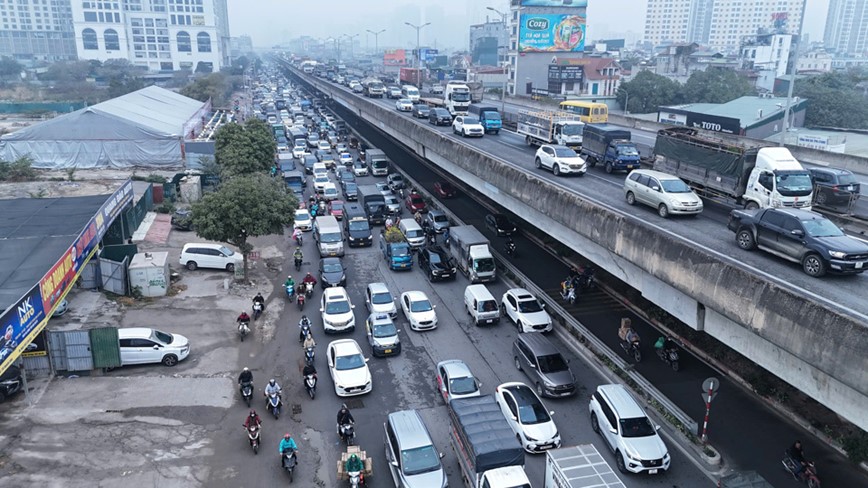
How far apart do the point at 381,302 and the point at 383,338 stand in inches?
140

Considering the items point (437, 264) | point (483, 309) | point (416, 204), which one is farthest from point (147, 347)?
point (416, 204)

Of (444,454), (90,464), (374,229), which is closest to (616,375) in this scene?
(444,454)

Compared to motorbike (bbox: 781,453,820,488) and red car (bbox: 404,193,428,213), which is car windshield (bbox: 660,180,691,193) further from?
red car (bbox: 404,193,428,213)

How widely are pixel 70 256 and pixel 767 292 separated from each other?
79.7 feet

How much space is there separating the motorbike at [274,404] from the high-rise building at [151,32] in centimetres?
19449

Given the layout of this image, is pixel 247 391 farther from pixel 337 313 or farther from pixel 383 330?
pixel 337 313

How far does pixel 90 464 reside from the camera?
17594mm

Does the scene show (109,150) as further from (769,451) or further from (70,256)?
(769,451)

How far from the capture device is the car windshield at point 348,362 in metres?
22.4

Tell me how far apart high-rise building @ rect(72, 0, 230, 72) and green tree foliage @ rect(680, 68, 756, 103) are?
497ft

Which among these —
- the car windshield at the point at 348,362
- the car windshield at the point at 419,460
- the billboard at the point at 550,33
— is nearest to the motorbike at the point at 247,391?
the car windshield at the point at 348,362

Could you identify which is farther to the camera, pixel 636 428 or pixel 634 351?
pixel 634 351

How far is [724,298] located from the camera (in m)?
15.8

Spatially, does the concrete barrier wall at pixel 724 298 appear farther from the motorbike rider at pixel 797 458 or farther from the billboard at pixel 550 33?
the billboard at pixel 550 33
